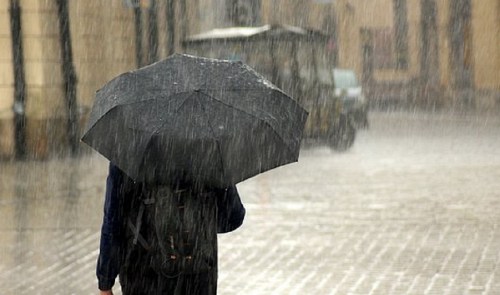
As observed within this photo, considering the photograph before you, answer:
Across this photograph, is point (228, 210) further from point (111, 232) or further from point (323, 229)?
point (323, 229)

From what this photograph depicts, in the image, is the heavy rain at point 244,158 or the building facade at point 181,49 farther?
the building facade at point 181,49

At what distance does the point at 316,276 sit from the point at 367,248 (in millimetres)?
1359

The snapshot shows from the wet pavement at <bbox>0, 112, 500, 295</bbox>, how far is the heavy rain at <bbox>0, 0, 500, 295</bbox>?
3 cm

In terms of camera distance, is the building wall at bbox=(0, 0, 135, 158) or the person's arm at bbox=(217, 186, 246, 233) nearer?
the person's arm at bbox=(217, 186, 246, 233)

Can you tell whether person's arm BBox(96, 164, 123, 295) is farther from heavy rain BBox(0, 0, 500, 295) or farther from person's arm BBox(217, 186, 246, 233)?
person's arm BBox(217, 186, 246, 233)

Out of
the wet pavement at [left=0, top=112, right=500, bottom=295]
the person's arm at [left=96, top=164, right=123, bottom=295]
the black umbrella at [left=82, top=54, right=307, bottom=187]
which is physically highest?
the black umbrella at [left=82, top=54, right=307, bottom=187]

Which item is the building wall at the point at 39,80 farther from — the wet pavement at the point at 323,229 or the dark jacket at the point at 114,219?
the dark jacket at the point at 114,219

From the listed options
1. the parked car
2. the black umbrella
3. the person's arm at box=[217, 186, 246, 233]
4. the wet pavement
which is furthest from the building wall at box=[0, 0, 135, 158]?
the black umbrella

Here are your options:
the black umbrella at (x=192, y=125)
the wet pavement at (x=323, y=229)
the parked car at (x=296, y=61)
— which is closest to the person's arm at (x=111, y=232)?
the black umbrella at (x=192, y=125)

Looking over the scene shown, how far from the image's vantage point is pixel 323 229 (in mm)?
10961

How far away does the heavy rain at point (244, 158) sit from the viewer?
13.2 ft

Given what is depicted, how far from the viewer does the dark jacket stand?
4.11 metres

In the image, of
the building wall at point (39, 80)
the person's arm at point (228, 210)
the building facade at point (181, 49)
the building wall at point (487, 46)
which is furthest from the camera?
the building wall at point (487, 46)

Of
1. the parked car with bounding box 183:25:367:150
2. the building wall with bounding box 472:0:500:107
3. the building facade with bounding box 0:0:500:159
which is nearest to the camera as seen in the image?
the building facade with bounding box 0:0:500:159
